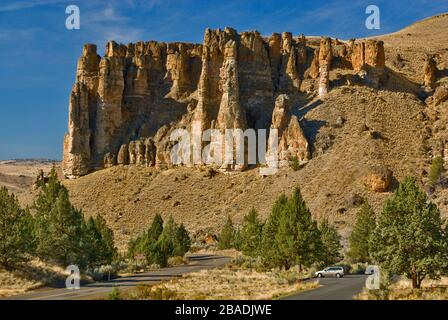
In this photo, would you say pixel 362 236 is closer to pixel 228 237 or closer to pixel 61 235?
pixel 228 237

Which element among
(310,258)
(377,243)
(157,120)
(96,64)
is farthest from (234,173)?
(377,243)

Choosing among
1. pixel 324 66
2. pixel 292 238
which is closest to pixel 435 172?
pixel 324 66

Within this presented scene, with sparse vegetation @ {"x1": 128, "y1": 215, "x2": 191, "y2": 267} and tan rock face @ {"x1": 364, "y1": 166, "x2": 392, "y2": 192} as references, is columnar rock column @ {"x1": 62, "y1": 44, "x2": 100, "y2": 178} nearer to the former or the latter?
sparse vegetation @ {"x1": 128, "y1": 215, "x2": 191, "y2": 267}

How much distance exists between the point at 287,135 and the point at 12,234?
64290 mm

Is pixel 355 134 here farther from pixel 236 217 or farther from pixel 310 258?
pixel 310 258

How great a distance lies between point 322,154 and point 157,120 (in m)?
36.6

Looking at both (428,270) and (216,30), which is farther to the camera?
→ (216,30)

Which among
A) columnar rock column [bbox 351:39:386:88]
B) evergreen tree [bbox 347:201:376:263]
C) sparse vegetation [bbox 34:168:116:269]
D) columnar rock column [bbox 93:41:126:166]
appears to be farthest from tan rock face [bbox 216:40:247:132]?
sparse vegetation [bbox 34:168:116:269]

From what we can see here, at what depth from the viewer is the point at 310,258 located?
164 feet

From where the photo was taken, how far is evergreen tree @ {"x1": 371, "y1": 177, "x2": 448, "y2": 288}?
1308 inches

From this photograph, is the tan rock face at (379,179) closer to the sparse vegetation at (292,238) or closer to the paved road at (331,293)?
the sparse vegetation at (292,238)

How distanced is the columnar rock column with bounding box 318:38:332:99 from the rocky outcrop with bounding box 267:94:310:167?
7560 millimetres

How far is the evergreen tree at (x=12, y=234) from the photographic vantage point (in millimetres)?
40469

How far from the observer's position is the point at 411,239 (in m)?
33.6
